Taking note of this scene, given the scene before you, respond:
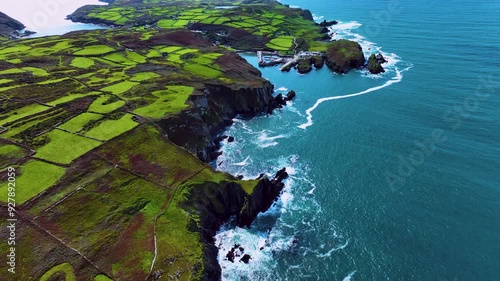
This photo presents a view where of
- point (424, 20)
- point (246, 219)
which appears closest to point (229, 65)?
point (246, 219)

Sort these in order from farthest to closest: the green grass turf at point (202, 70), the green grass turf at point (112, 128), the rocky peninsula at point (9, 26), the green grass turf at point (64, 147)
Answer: the rocky peninsula at point (9, 26)
the green grass turf at point (202, 70)
the green grass turf at point (112, 128)
the green grass turf at point (64, 147)

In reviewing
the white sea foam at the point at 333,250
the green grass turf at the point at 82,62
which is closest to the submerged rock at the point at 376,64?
the white sea foam at the point at 333,250

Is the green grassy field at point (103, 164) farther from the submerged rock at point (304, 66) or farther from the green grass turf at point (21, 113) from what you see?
the submerged rock at point (304, 66)

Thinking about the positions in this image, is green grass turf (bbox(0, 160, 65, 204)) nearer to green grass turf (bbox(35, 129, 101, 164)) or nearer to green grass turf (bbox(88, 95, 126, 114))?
green grass turf (bbox(35, 129, 101, 164))

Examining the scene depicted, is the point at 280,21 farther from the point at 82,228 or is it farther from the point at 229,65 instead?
the point at 82,228

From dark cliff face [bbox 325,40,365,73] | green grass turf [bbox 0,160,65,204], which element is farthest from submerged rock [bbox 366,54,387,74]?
green grass turf [bbox 0,160,65,204]

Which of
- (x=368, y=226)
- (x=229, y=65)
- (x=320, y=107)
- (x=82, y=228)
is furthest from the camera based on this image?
(x=229, y=65)
